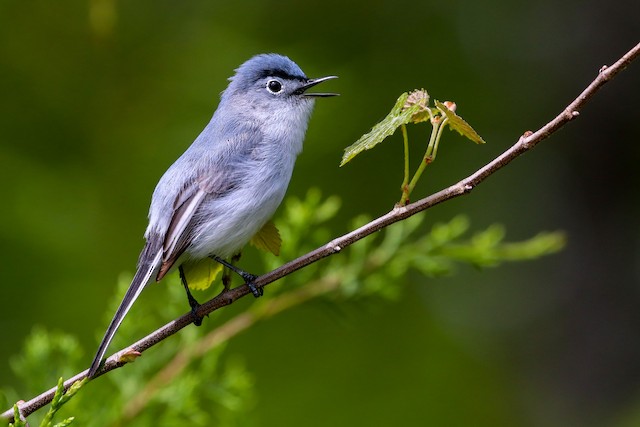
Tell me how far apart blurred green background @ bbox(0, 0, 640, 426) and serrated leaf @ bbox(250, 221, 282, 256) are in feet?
1.31

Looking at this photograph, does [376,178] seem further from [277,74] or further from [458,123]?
[458,123]

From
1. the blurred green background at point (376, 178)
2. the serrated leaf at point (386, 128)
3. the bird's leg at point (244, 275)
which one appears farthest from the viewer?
the blurred green background at point (376, 178)

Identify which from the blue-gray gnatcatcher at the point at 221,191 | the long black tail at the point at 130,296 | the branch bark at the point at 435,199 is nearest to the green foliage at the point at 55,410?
the branch bark at the point at 435,199

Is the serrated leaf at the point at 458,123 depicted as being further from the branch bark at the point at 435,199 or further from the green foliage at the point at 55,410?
the green foliage at the point at 55,410

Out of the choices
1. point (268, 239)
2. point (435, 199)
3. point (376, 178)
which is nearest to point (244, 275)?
point (268, 239)

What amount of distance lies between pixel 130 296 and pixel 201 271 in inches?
12.1

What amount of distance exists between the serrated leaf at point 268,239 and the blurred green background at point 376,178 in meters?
0.40

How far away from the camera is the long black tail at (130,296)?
1569 mm

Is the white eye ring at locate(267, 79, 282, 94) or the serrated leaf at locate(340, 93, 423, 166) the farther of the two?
the white eye ring at locate(267, 79, 282, 94)

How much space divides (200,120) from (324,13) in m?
0.75

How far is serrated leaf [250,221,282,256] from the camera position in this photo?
191 centimetres

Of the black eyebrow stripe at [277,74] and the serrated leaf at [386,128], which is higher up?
the black eyebrow stripe at [277,74]

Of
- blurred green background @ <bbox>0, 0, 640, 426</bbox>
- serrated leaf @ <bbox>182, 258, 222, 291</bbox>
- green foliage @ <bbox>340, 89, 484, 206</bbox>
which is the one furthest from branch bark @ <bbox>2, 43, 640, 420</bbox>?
blurred green background @ <bbox>0, 0, 640, 426</bbox>

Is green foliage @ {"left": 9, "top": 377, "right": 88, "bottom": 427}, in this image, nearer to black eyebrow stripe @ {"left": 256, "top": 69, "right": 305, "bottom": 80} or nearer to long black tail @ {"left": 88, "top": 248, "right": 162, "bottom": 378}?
long black tail @ {"left": 88, "top": 248, "right": 162, "bottom": 378}
